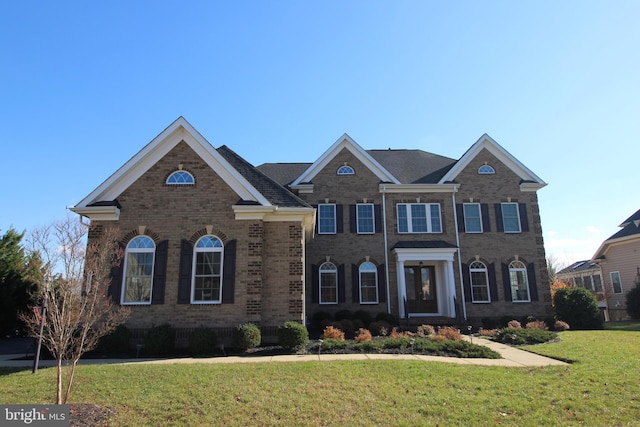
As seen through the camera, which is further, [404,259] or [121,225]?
[404,259]

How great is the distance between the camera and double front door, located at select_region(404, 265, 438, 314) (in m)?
19.3

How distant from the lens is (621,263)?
25891 mm

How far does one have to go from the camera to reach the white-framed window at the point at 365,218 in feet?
64.6

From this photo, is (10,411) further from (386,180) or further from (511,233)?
(511,233)

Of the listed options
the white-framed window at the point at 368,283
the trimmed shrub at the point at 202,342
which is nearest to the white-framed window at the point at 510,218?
the white-framed window at the point at 368,283

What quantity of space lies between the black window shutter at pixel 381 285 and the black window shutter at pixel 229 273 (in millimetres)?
8921

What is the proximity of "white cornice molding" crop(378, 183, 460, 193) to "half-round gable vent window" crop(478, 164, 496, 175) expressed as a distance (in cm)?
174

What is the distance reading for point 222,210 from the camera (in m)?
12.8

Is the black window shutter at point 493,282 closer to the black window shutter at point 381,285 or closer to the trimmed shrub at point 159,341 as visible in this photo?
the black window shutter at point 381,285

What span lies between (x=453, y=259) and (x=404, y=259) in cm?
258

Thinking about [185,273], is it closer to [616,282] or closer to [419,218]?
[419,218]

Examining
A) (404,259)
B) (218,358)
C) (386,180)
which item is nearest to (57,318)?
Result: (218,358)

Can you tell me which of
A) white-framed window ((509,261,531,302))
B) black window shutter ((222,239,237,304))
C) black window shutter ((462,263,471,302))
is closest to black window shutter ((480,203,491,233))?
white-framed window ((509,261,531,302))

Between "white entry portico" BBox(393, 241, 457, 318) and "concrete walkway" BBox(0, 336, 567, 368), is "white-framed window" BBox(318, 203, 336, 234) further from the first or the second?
"concrete walkway" BBox(0, 336, 567, 368)
